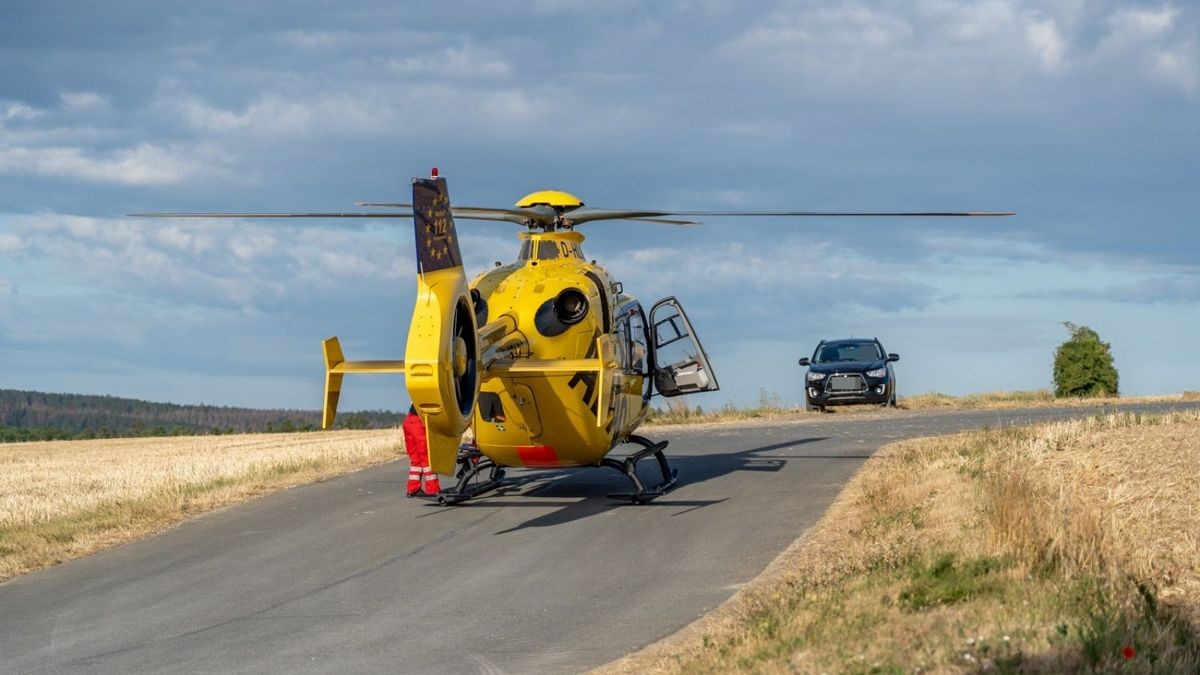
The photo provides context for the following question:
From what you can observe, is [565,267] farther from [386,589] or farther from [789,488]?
[386,589]

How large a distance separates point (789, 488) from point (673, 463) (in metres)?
4.37

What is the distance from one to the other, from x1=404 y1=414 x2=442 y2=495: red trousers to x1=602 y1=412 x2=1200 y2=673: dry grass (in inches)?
230

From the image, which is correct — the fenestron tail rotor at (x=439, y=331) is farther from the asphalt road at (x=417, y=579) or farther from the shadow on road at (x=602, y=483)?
the shadow on road at (x=602, y=483)

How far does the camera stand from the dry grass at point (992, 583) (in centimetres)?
866

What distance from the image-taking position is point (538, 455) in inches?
728

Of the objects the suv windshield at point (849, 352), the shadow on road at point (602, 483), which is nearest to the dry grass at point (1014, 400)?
the suv windshield at point (849, 352)

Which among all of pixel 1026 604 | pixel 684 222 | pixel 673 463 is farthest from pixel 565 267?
pixel 1026 604

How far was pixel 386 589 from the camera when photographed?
14164mm

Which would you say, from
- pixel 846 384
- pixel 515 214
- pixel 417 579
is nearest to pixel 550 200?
pixel 515 214

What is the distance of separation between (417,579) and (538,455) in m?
4.18

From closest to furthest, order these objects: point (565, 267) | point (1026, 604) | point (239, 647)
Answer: point (1026, 604) < point (239, 647) < point (565, 267)

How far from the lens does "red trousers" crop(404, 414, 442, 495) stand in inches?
762

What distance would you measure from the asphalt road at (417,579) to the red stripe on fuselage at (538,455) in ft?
2.19

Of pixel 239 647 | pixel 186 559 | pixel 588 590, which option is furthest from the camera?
pixel 186 559
